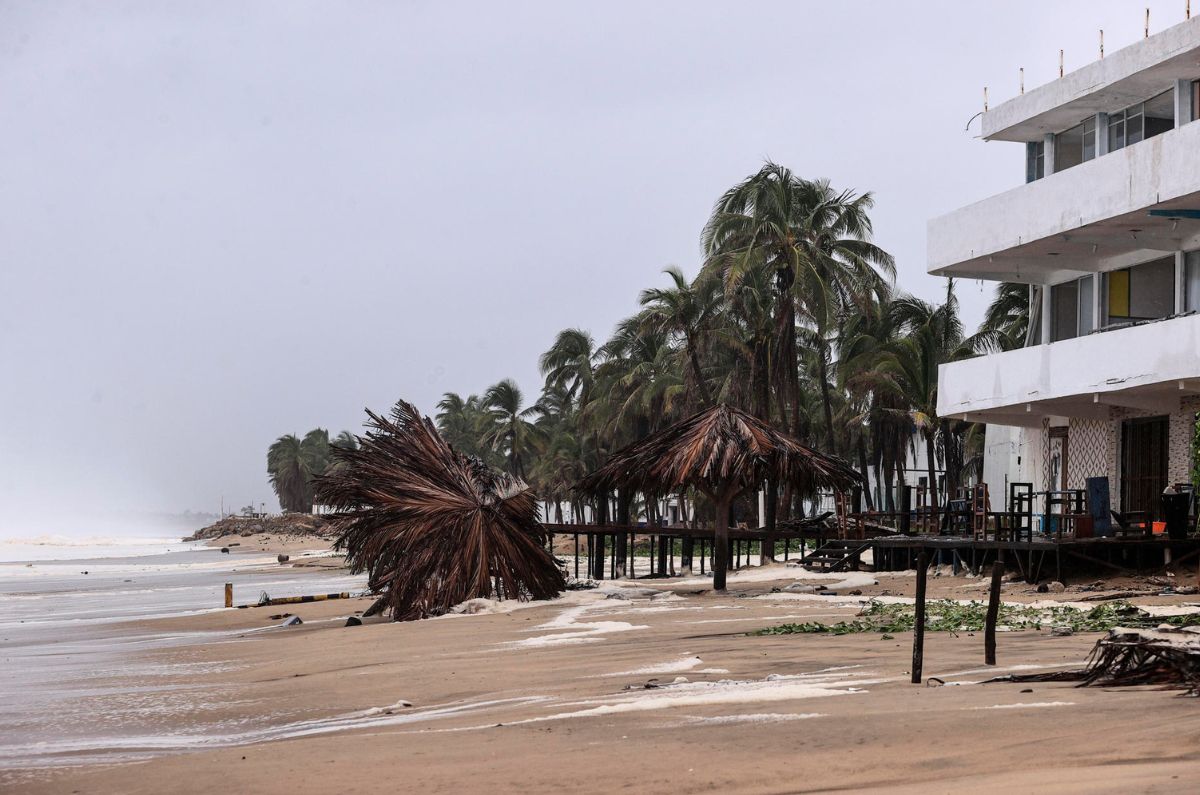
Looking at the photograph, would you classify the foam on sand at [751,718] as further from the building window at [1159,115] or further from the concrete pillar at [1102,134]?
the concrete pillar at [1102,134]

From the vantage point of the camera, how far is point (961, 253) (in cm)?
2531

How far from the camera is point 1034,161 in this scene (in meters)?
26.0

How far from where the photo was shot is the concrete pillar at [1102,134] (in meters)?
23.9

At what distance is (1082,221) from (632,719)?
17.1m

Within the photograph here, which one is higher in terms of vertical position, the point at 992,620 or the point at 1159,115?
the point at 1159,115

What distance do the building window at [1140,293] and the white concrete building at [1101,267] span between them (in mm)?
25

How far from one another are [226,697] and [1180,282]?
17.4 metres

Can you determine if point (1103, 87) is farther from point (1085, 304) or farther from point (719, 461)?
point (719, 461)

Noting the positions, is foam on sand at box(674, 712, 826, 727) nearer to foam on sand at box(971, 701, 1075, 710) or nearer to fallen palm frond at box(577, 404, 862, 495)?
foam on sand at box(971, 701, 1075, 710)

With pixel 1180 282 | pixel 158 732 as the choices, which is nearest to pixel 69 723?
pixel 158 732

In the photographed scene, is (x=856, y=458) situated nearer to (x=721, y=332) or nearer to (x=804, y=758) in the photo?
(x=721, y=332)

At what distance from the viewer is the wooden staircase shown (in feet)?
81.2

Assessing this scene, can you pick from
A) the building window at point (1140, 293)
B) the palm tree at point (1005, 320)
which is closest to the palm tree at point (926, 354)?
the palm tree at point (1005, 320)

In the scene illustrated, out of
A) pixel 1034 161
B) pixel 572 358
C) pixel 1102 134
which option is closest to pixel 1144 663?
pixel 1102 134
